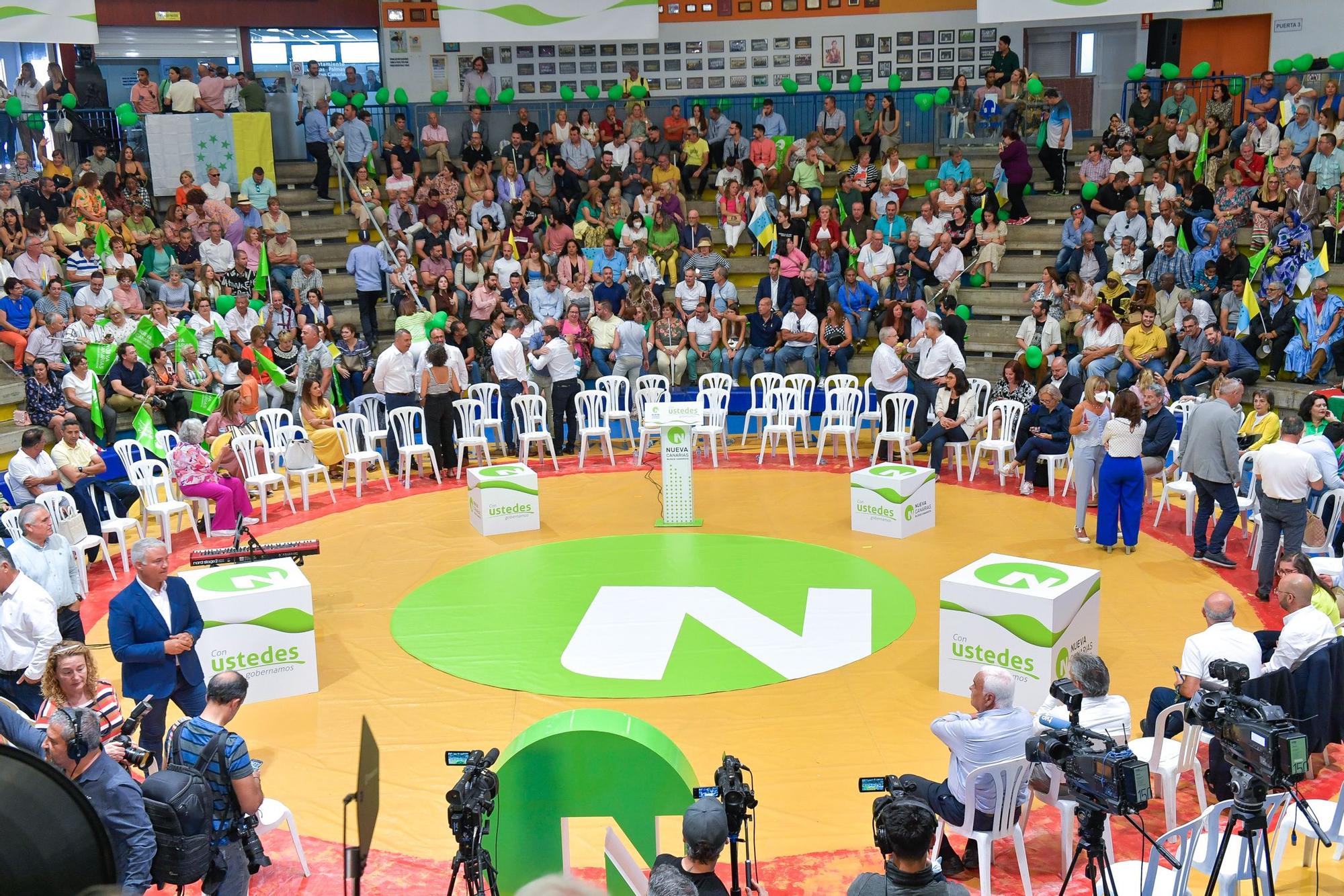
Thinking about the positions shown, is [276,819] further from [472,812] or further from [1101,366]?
[1101,366]

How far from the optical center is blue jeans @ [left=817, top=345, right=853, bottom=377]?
15023 mm

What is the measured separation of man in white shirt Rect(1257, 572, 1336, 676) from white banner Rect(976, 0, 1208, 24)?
1168 centimetres

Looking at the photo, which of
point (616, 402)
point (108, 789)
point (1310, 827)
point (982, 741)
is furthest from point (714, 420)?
→ point (108, 789)

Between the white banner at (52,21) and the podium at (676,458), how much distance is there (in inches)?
405

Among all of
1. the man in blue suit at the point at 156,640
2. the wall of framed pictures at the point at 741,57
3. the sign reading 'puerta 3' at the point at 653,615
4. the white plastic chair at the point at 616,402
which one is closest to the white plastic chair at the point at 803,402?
the white plastic chair at the point at 616,402

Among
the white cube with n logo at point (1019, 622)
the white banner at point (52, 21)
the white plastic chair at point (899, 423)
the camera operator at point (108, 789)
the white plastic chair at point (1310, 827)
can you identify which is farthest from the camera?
the white banner at point (52, 21)

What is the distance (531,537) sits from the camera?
37.1 ft

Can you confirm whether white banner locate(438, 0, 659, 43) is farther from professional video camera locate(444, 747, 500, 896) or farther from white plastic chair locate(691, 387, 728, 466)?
professional video camera locate(444, 747, 500, 896)

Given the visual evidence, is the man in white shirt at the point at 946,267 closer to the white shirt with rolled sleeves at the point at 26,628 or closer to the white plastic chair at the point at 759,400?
the white plastic chair at the point at 759,400

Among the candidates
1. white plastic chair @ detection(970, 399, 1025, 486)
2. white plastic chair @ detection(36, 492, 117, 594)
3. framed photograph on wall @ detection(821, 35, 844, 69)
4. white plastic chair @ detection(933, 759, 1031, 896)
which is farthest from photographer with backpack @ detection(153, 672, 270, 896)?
framed photograph on wall @ detection(821, 35, 844, 69)

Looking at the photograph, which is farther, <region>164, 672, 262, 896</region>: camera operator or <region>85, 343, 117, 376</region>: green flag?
<region>85, 343, 117, 376</region>: green flag

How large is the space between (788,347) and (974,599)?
7.84m

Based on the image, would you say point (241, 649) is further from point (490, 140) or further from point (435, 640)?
point (490, 140)

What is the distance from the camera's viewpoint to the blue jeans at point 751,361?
15.2 m
